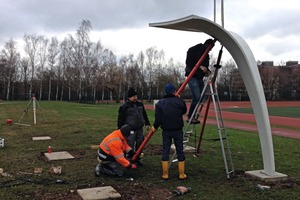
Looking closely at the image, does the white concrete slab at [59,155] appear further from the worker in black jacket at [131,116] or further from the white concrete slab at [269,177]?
the white concrete slab at [269,177]

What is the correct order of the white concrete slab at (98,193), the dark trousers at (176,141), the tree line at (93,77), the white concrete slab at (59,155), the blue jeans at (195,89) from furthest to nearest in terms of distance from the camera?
the tree line at (93,77) → the white concrete slab at (59,155) → the blue jeans at (195,89) → the dark trousers at (176,141) → the white concrete slab at (98,193)

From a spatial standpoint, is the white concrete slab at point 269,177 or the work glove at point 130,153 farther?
the work glove at point 130,153

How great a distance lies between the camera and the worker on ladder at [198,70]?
7.46m

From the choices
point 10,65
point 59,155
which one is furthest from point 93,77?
A: point 59,155

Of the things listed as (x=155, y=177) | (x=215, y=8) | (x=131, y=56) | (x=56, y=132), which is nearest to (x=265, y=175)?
(x=155, y=177)

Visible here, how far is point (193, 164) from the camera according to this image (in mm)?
8109

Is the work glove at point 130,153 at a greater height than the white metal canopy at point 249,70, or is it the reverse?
the white metal canopy at point 249,70

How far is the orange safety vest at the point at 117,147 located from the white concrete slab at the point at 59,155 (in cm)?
214

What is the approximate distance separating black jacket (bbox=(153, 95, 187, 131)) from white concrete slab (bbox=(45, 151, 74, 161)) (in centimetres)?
322

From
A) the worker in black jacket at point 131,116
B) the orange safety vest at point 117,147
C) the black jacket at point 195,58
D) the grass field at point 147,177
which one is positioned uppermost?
the black jacket at point 195,58

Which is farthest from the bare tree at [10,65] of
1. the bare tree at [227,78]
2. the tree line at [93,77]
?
the bare tree at [227,78]

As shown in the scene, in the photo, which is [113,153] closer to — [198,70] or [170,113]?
[170,113]

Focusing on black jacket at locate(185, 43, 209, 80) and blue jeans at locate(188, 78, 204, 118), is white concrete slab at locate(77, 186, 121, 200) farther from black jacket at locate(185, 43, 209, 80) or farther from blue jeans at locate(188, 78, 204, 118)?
black jacket at locate(185, 43, 209, 80)

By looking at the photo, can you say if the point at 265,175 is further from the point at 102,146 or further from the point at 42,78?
the point at 42,78
